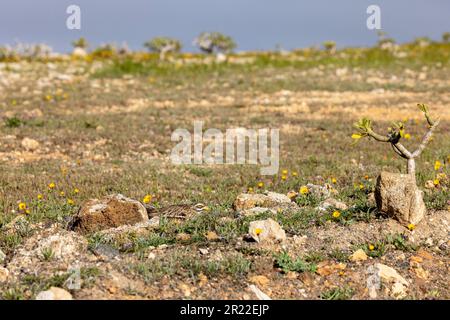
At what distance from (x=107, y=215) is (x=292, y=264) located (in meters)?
2.53

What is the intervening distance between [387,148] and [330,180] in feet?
11.4

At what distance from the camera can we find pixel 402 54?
31797 mm

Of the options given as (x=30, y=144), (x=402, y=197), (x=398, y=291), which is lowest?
(x=398, y=291)

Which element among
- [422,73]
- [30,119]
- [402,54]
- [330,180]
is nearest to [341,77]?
[422,73]

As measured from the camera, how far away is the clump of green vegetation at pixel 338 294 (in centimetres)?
551

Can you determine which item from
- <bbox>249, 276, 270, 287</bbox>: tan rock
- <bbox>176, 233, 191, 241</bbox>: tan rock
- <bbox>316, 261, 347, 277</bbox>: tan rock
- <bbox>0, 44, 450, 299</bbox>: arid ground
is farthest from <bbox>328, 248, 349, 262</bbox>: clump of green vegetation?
<bbox>176, 233, 191, 241</bbox>: tan rock

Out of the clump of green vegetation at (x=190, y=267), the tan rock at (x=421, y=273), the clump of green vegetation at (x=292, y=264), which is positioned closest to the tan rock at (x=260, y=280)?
the clump of green vegetation at (x=190, y=267)

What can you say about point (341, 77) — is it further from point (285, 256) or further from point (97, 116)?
point (285, 256)

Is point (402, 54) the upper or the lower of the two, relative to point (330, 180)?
upper

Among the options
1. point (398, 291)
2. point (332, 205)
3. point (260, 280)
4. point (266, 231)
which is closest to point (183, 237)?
point (266, 231)

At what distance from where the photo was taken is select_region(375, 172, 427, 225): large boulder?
6750mm

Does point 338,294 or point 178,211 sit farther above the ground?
point 178,211

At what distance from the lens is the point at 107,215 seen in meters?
7.28

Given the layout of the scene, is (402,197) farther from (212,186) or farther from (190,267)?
(212,186)
